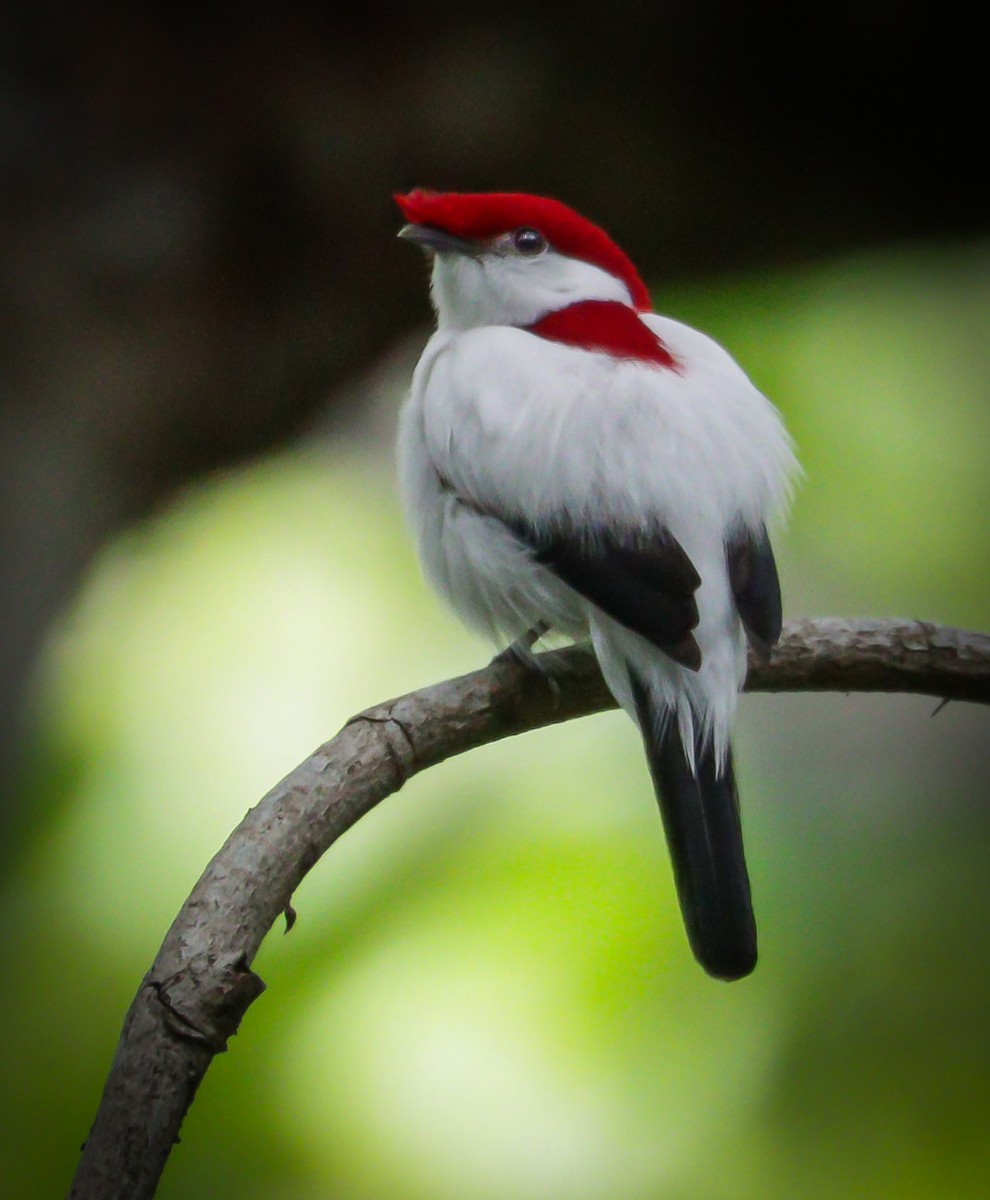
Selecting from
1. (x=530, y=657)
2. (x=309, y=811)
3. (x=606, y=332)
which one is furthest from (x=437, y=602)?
(x=309, y=811)

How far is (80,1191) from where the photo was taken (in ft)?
2.77

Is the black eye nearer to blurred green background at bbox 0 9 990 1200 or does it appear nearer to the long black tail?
blurred green background at bbox 0 9 990 1200

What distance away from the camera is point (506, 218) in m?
1.32

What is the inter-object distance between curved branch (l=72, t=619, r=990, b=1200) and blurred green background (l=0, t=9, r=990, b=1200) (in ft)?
0.65

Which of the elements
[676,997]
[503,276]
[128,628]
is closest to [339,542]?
[128,628]

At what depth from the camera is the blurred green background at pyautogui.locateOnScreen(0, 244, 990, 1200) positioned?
1.27 metres

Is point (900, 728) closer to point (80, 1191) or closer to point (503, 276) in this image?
point (503, 276)

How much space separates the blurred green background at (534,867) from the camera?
127 centimetres

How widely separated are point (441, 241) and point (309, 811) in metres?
0.65

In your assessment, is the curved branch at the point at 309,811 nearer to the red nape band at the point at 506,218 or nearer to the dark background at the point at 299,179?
the red nape band at the point at 506,218

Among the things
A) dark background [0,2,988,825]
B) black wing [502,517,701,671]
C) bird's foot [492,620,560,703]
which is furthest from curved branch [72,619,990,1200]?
dark background [0,2,988,825]

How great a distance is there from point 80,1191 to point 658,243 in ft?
4.18

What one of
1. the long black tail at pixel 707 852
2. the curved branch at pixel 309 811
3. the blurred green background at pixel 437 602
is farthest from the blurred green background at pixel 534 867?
the long black tail at pixel 707 852

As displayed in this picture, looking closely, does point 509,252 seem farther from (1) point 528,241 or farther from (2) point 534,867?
(2) point 534,867
